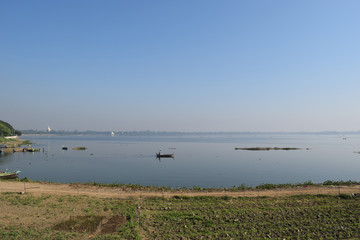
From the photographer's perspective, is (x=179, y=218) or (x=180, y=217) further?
(x=180, y=217)

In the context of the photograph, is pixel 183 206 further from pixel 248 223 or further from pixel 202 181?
A: pixel 202 181

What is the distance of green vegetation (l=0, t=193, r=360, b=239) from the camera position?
712 inches

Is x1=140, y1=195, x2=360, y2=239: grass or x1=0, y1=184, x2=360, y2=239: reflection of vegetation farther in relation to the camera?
x1=140, y1=195, x2=360, y2=239: grass

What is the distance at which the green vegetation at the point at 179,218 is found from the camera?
18094mm

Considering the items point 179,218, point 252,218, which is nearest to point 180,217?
point 179,218

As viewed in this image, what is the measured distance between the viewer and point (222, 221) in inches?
803

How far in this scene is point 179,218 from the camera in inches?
829

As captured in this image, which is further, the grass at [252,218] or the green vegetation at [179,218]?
the grass at [252,218]

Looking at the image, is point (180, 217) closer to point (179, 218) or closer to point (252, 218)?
point (179, 218)

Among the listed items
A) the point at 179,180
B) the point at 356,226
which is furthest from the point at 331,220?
the point at 179,180

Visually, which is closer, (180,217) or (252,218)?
(252,218)

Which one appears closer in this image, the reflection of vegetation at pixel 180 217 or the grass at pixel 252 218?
the reflection of vegetation at pixel 180 217

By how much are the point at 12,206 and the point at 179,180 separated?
106 ft

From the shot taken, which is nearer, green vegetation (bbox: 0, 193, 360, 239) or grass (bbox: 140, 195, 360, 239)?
green vegetation (bbox: 0, 193, 360, 239)
